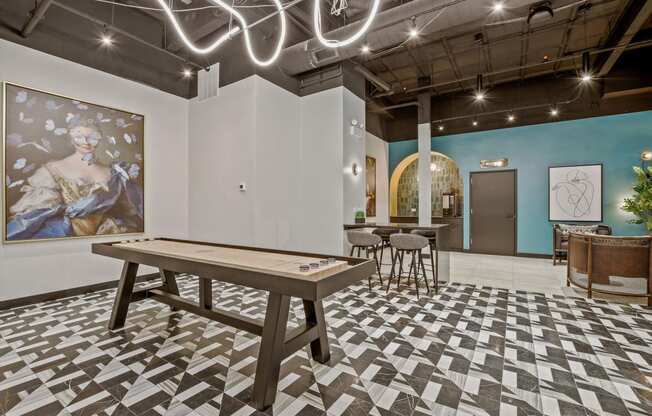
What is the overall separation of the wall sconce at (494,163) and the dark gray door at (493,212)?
16 centimetres

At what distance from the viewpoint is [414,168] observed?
977 centimetres

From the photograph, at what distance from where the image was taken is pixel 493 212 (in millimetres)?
8031

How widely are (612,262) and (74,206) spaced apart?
7.61 meters

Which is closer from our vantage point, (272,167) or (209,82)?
(209,82)

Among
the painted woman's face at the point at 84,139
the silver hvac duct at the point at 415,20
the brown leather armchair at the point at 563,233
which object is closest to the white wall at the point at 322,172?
the silver hvac duct at the point at 415,20

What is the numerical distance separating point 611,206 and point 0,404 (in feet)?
32.2

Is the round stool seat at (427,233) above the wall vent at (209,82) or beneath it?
beneath

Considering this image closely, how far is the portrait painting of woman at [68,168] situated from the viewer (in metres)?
3.82

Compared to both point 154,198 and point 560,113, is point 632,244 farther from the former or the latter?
point 154,198

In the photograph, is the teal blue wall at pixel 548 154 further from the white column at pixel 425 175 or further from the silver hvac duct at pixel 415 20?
the silver hvac duct at pixel 415 20

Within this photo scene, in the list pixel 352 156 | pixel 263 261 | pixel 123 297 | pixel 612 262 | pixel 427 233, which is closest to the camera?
pixel 263 261

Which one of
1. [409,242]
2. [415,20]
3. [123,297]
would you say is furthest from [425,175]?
[123,297]

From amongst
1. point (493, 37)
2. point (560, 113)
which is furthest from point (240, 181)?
point (560, 113)

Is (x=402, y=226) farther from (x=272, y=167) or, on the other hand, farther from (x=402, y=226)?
(x=272, y=167)
